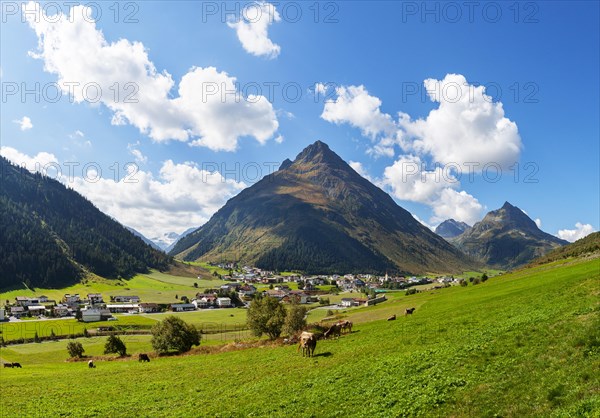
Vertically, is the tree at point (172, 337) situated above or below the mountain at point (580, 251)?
below

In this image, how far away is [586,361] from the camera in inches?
830

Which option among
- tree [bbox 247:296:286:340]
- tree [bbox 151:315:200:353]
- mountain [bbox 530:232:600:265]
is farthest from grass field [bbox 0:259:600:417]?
mountain [bbox 530:232:600:265]

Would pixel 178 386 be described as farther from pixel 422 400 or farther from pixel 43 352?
pixel 43 352

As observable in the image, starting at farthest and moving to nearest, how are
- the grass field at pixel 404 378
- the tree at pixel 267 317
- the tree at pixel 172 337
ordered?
the tree at pixel 172 337
the tree at pixel 267 317
the grass field at pixel 404 378

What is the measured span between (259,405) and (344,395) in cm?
634

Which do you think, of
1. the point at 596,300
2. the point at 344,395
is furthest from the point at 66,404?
the point at 596,300

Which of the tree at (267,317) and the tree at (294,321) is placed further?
the tree at (267,317)

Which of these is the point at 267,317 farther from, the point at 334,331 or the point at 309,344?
the point at 309,344

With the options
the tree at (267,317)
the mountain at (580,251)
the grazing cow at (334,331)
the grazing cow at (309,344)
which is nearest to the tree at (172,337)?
the tree at (267,317)

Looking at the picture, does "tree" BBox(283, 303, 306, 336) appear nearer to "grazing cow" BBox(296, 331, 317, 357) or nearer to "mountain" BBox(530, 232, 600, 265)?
"grazing cow" BBox(296, 331, 317, 357)

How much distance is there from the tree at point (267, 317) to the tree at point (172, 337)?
42.5ft

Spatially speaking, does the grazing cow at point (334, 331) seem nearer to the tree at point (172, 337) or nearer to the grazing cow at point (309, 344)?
the grazing cow at point (309, 344)

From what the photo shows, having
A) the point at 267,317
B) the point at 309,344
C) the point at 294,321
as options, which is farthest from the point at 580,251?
the point at 309,344

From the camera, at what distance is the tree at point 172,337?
2958 inches
